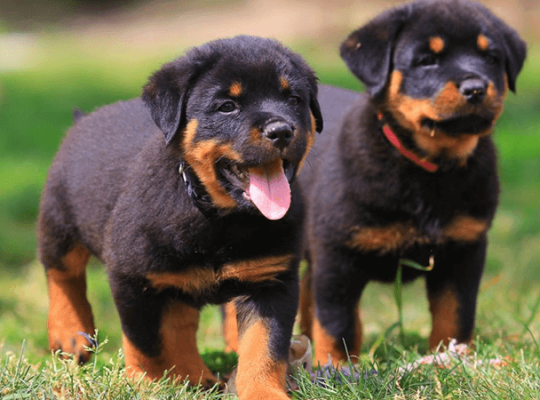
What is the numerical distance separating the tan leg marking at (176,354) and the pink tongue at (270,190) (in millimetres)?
619

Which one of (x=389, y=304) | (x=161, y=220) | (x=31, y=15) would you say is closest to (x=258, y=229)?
(x=161, y=220)

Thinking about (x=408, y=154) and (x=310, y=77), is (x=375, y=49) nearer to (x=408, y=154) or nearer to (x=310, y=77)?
(x=408, y=154)

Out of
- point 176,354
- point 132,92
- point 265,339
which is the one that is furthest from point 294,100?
point 132,92

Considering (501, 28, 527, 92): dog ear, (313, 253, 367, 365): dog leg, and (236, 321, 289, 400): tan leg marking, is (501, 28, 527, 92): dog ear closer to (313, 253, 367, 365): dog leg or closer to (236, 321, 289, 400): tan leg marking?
(313, 253, 367, 365): dog leg

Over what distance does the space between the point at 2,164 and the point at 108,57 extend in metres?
6.35

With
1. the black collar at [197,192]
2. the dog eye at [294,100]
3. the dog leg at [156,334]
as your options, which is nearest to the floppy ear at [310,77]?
the dog eye at [294,100]

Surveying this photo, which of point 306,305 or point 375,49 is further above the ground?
point 375,49

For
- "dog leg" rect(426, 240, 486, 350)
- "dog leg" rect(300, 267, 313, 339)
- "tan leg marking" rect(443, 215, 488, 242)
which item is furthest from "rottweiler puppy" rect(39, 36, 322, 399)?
"dog leg" rect(300, 267, 313, 339)

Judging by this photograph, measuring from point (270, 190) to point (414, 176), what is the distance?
1191 millimetres

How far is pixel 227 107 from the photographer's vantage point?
3.10m

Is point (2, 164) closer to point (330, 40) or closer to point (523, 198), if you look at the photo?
point (523, 198)

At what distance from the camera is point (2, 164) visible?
855cm

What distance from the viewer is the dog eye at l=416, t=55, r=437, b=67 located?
3.97 meters

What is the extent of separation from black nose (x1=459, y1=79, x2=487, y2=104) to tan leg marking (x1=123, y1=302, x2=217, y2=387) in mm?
1470
